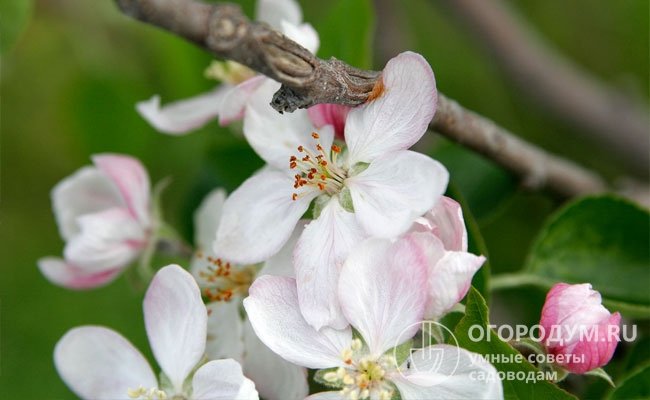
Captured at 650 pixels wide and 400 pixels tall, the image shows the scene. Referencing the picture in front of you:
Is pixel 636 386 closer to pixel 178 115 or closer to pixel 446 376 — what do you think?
pixel 446 376

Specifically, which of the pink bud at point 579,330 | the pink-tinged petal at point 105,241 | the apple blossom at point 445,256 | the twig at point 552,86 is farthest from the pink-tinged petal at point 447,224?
the twig at point 552,86

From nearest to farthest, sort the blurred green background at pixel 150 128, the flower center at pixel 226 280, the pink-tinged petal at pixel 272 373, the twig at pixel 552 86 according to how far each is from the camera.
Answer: the pink-tinged petal at pixel 272 373
the flower center at pixel 226 280
the blurred green background at pixel 150 128
the twig at pixel 552 86

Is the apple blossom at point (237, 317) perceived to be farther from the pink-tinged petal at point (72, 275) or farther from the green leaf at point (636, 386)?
the green leaf at point (636, 386)

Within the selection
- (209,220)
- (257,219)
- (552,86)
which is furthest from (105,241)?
(552,86)

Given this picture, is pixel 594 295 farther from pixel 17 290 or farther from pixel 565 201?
pixel 17 290

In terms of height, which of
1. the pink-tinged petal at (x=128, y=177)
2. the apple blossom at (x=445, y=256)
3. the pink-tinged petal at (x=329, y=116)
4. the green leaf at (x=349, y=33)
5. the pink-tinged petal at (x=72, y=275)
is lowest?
the pink-tinged petal at (x=72, y=275)

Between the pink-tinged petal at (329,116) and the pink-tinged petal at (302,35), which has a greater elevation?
the pink-tinged petal at (302,35)

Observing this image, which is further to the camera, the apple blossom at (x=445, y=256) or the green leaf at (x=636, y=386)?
the green leaf at (x=636, y=386)
